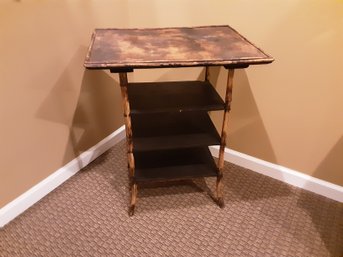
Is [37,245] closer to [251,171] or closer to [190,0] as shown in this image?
[251,171]

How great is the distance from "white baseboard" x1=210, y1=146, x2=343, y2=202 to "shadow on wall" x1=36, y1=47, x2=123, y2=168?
2.38ft

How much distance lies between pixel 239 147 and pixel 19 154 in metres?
1.23

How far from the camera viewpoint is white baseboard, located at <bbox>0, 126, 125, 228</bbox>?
1484 millimetres

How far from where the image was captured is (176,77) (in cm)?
180

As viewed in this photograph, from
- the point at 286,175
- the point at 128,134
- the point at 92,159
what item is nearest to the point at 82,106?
the point at 92,159

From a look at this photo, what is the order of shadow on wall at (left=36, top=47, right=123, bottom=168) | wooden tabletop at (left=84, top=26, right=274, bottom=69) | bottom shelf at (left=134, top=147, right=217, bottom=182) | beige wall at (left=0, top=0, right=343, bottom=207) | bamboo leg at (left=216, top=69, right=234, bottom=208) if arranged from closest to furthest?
wooden tabletop at (left=84, top=26, right=274, bottom=69) < bamboo leg at (left=216, top=69, right=234, bottom=208) < beige wall at (left=0, top=0, right=343, bottom=207) < bottom shelf at (left=134, top=147, right=217, bottom=182) < shadow on wall at (left=36, top=47, right=123, bottom=168)

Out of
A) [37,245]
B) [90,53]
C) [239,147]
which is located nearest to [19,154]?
[37,245]

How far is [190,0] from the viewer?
5.06 ft

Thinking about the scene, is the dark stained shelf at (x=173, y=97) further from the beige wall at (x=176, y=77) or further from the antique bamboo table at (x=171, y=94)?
the beige wall at (x=176, y=77)

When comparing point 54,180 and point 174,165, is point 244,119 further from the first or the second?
point 54,180

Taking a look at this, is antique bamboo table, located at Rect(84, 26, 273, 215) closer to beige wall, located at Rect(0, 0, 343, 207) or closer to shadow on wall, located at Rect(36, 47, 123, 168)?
beige wall, located at Rect(0, 0, 343, 207)

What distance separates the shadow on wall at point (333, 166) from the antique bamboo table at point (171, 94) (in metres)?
0.55

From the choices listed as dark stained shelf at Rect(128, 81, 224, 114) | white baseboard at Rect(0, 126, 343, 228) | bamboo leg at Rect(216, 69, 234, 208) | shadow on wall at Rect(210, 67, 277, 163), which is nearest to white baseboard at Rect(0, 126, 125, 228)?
white baseboard at Rect(0, 126, 343, 228)

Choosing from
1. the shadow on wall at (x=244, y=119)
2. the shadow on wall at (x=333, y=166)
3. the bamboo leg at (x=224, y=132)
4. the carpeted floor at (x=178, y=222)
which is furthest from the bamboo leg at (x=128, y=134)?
the shadow on wall at (x=333, y=166)
